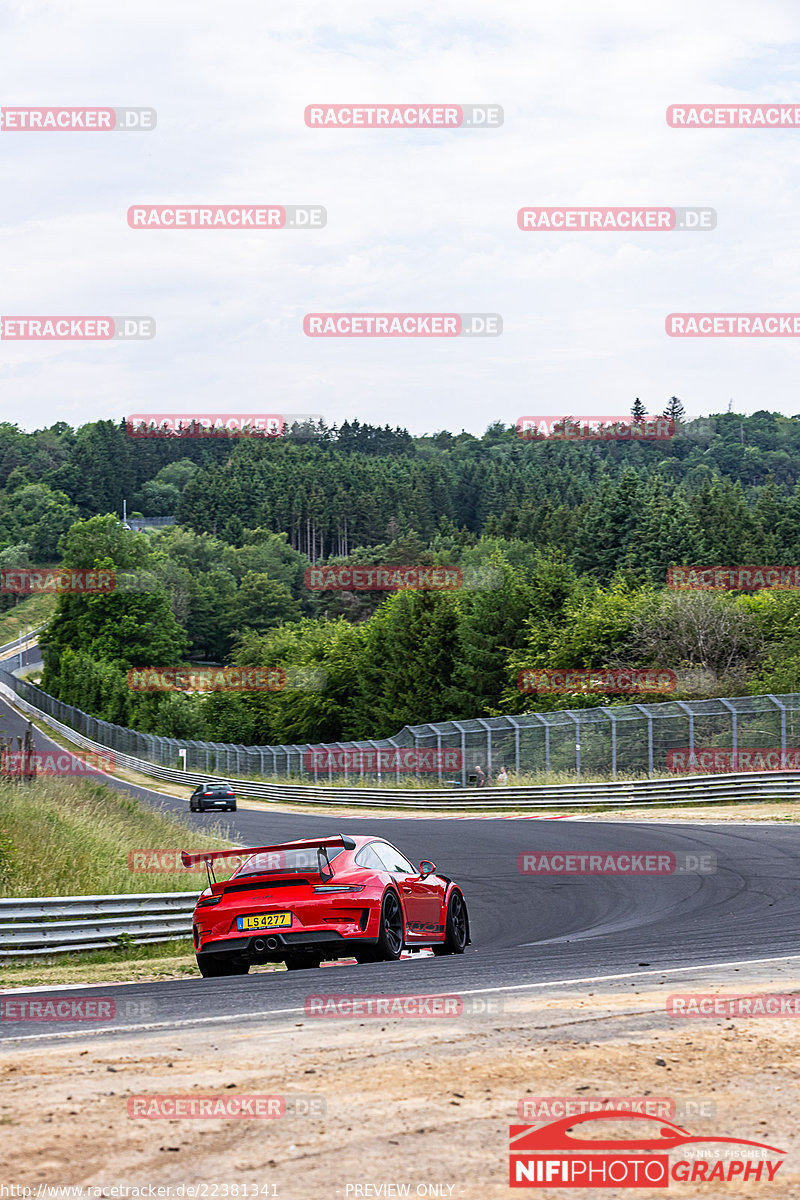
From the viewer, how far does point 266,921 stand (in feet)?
35.3

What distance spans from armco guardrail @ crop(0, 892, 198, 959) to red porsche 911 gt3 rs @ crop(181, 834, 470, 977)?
76.4 inches

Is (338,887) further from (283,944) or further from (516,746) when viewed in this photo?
(516,746)

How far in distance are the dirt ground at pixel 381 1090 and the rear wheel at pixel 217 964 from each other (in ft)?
11.6

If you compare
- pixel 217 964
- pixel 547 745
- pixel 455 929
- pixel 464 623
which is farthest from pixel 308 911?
pixel 464 623

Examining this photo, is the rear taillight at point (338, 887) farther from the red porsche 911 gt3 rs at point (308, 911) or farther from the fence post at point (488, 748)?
the fence post at point (488, 748)

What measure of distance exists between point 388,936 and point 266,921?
1.03 meters

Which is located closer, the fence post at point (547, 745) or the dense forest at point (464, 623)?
the fence post at point (547, 745)

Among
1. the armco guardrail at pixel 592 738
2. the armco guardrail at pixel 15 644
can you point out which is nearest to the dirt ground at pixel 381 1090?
the armco guardrail at pixel 592 738

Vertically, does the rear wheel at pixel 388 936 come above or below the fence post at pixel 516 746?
above

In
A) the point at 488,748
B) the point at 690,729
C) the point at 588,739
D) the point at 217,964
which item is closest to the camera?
the point at 217,964

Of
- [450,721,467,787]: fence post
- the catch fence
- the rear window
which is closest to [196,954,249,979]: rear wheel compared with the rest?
the rear window

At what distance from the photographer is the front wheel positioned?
475 inches

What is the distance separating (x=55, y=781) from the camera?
25.1 m

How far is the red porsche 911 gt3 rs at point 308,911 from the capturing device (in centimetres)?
1063
